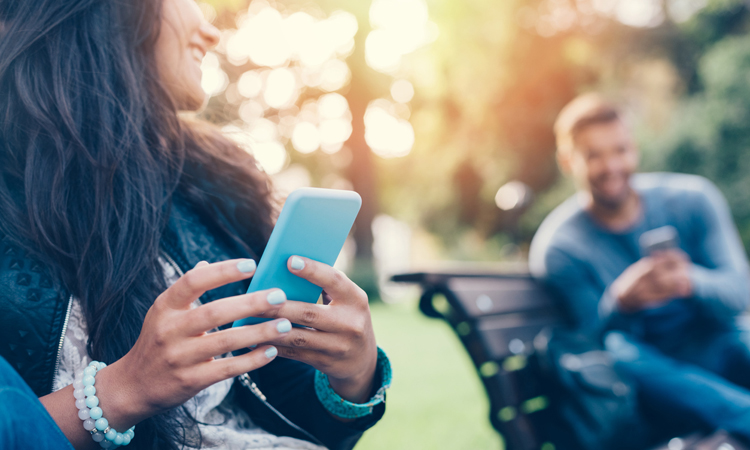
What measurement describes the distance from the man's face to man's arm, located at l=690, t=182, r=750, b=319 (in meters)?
0.42

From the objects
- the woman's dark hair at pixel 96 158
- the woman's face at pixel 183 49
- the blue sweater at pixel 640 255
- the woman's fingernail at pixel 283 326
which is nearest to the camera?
the woman's fingernail at pixel 283 326

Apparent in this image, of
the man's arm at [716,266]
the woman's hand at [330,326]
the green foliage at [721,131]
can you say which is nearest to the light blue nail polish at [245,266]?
the woman's hand at [330,326]

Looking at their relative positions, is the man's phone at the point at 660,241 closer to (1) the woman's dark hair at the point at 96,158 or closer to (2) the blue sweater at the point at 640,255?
(2) the blue sweater at the point at 640,255

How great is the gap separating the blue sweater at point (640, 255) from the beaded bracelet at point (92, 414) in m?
2.36

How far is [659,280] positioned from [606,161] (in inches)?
35.2

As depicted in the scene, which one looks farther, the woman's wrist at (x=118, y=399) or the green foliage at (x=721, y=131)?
the green foliage at (x=721, y=131)

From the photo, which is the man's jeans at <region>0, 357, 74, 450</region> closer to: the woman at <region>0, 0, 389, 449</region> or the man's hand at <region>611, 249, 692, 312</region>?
the woman at <region>0, 0, 389, 449</region>

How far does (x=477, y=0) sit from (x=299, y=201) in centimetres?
1483

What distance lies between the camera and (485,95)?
1923 centimetres

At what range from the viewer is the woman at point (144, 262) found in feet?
3.08

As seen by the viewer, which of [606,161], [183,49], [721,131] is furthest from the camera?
[721,131]

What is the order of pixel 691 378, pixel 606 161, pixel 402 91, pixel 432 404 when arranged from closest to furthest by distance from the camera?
pixel 691 378, pixel 606 161, pixel 432 404, pixel 402 91

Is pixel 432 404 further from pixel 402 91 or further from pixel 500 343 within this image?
pixel 402 91

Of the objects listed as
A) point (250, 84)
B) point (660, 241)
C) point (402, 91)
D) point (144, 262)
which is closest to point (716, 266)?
point (660, 241)
